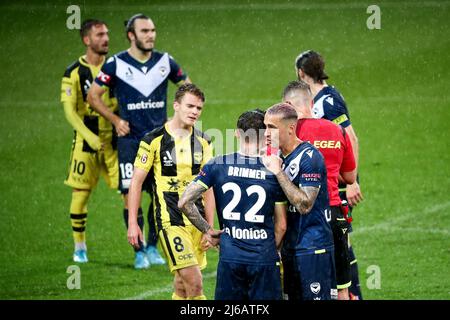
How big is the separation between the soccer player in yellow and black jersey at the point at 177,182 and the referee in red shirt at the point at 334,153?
0.94 meters

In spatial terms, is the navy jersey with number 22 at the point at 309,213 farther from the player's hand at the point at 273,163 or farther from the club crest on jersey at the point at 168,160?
the club crest on jersey at the point at 168,160

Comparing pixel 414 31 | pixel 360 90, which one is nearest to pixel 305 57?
pixel 360 90

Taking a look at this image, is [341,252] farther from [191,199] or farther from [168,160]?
[191,199]

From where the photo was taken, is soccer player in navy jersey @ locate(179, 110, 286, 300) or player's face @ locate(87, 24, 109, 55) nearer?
soccer player in navy jersey @ locate(179, 110, 286, 300)

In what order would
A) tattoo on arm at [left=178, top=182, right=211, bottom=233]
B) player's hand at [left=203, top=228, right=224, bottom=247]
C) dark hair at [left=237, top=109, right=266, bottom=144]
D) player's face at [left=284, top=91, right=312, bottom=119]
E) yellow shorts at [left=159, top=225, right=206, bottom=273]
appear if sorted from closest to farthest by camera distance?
dark hair at [left=237, top=109, right=266, bottom=144], tattoo on arm at [left=178, top=182, right=211, bottom=233], player's hand at [left=203, top=228, right=224, bottom=247], player's face at [left=284, top=91, right=312, bottom=119], yellow shorts at [left=159, top=225, right=206, bottom=273]

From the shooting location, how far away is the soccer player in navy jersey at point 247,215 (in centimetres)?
780

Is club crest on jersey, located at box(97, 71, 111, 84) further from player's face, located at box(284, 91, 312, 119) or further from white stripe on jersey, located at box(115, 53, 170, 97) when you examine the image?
player's face, located at box(284, 91, 312, 119)

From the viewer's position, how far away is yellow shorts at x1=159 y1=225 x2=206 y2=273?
9.21 metres

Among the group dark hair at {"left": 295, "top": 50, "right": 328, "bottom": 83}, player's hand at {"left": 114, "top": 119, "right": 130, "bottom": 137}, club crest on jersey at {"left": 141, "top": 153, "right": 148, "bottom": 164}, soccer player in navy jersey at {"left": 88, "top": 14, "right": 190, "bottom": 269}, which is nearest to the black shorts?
dark hair at {"left": 295, "top": 50, "right": 328, "bottom": 83}

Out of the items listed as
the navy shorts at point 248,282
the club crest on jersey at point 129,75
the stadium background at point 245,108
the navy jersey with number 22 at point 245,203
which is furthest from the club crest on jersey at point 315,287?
the club crest on jersey at point 129,75

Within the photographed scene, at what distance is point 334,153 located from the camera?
8.84 meters

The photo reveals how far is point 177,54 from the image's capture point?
65.8ft

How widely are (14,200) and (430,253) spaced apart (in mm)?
5704
